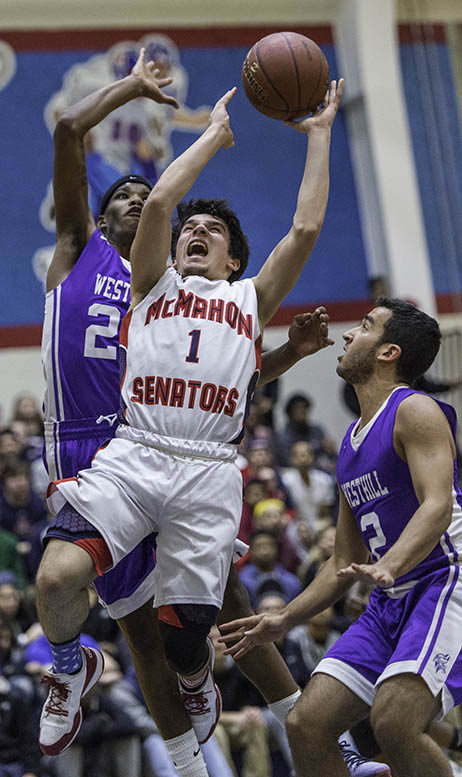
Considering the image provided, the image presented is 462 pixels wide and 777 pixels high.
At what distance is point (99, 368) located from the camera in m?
5.34

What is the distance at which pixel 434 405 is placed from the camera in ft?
15.5

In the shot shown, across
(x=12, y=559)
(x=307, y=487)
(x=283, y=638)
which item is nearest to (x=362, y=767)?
(x=283, y=638)

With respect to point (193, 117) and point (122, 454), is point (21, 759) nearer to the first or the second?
point (122, 454)

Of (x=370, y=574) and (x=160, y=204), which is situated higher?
(x=160, y=204)

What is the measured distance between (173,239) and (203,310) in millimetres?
853

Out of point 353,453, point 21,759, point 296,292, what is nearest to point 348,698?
point 353,453

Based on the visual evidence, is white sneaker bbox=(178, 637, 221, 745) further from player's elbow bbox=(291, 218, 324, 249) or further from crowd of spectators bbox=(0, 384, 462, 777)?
player's elbow bbox=(291, 218, 324, 249)

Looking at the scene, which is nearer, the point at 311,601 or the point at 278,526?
the point at 311,601

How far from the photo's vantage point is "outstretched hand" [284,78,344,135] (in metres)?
4.98

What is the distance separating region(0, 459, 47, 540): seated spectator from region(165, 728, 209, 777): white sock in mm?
5693

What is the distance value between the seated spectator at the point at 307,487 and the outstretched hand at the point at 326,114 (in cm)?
702

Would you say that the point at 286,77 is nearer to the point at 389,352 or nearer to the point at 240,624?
the point at 389,352

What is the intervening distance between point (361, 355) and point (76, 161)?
163cm

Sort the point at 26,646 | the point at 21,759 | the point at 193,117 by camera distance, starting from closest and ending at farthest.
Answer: the point at 21,759
the point at 26,646
the point at 193,117
